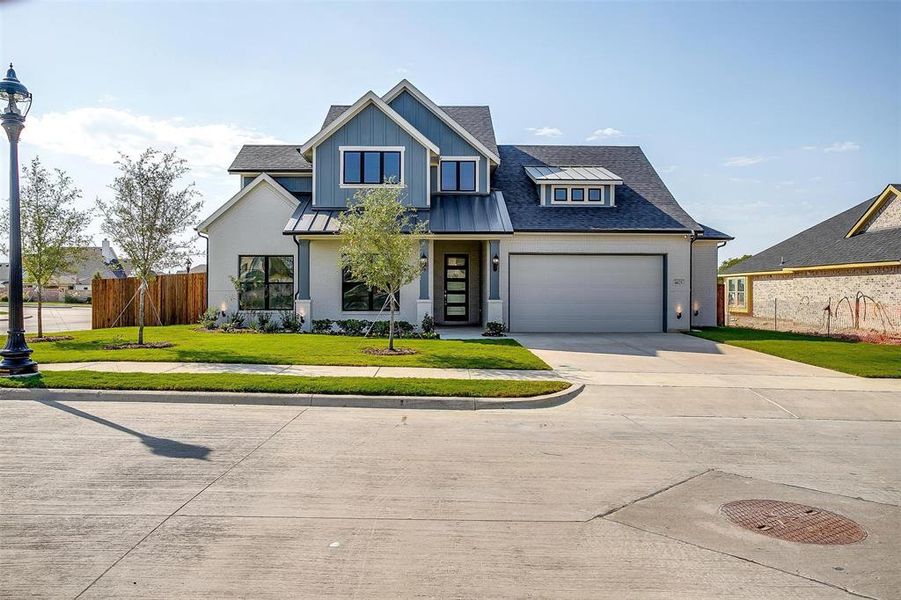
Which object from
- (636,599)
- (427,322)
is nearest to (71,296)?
(427,322)

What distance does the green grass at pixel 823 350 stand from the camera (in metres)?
12.7

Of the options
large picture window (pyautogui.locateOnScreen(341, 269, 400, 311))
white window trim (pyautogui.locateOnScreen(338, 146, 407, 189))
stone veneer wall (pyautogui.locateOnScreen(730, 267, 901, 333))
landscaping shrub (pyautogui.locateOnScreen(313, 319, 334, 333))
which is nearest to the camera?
landscaping shrub (pyautogui.locateOnScreen(313, 319, 334, 333))

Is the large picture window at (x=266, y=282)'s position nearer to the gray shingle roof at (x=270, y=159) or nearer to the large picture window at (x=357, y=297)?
the large picture window at (x=357, y=297)

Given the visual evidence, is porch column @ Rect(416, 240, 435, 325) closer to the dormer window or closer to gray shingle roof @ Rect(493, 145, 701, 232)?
the dormer window

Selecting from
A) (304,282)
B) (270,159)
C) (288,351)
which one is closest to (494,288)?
(304,282)

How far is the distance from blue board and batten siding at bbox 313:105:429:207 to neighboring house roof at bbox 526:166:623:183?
468 cm

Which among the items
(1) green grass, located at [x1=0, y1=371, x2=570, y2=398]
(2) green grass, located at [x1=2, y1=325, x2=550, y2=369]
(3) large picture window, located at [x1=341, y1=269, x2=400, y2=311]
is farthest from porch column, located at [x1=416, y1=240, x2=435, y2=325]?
(1) green grass, located at [x1=0, y1=371, x2=570, y2=398]

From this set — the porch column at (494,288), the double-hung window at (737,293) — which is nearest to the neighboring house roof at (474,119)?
the porch column at (494,288)

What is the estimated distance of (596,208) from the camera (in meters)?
21.4

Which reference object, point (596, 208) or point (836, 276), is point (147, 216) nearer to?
point (596, 208)

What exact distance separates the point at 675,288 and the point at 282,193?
1444cm

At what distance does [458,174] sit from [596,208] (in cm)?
538

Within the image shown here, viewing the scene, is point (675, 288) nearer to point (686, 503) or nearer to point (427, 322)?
point (427, 322)

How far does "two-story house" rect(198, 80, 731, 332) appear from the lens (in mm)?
19250
